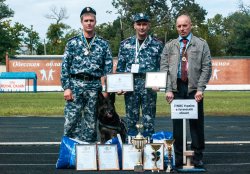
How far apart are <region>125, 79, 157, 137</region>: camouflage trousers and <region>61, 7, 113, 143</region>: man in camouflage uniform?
58cm

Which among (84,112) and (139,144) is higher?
(84,112)

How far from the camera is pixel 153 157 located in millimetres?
9938

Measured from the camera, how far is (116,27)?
356 ft

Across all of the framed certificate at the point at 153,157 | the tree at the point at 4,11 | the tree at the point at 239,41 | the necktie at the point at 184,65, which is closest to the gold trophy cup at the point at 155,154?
the framed certificate at the point at 153,157

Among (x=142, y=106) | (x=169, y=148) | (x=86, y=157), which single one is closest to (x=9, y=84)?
(x=142, y=106)

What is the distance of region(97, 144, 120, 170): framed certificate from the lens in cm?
1000

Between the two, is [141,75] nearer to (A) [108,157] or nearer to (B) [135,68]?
(B) [135,68]

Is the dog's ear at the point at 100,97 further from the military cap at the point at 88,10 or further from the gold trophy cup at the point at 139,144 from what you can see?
the military cap at the point at 88,10

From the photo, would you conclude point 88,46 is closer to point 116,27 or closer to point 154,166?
point 154,166

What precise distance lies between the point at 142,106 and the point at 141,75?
481 mm

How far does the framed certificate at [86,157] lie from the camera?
393 inches

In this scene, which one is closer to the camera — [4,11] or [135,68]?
A: [135,68]

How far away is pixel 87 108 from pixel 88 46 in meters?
0.89

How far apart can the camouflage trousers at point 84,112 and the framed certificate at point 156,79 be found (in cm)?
77
